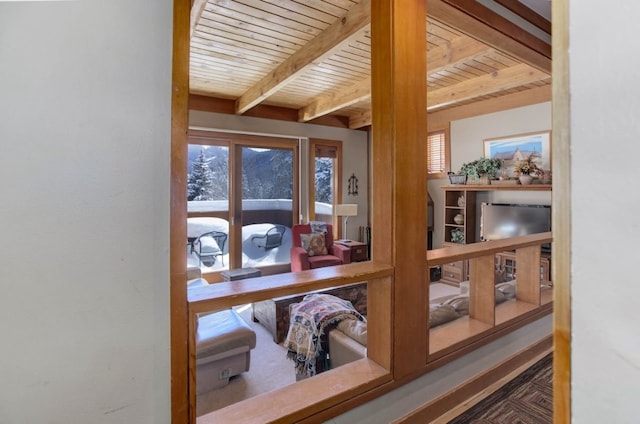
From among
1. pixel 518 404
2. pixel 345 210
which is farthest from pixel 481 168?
pixel 518 404

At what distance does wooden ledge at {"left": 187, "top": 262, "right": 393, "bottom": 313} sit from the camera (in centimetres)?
106

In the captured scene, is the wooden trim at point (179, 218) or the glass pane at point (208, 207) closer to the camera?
the wooden trim at point (179, 218)

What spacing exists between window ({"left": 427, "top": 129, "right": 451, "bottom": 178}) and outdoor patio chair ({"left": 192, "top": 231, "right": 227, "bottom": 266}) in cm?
389

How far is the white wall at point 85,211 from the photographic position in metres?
0.76

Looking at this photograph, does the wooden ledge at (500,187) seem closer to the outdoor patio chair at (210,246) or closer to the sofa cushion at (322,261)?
the sofa cushion at (322,261)

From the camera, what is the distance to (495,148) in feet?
16.1

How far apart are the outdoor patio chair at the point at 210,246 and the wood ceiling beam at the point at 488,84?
3.97 meters

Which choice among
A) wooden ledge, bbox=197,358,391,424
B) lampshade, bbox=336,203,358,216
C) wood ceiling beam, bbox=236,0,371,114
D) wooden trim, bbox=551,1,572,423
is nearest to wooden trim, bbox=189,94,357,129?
wood ceiling beam, bbox=236,0,371,114

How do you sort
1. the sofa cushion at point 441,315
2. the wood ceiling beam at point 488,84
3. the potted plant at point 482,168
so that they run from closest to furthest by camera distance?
1. the sofa cushion at point 441,315
2. the wood ceiling beam at point 488,84
3. the potted plant at point 482,168

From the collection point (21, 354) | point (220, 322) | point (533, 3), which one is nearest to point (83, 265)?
point (21, 354)

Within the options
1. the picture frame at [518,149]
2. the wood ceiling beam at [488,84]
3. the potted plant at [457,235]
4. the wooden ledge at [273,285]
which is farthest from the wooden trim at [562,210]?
the potted plant at [457,235]

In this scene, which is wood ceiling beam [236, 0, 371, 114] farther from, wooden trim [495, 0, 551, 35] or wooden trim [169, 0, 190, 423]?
wooden trim [169, 0, 190, 423]

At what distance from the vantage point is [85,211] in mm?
834

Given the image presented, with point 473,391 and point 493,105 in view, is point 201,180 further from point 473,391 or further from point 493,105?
point 493,105
